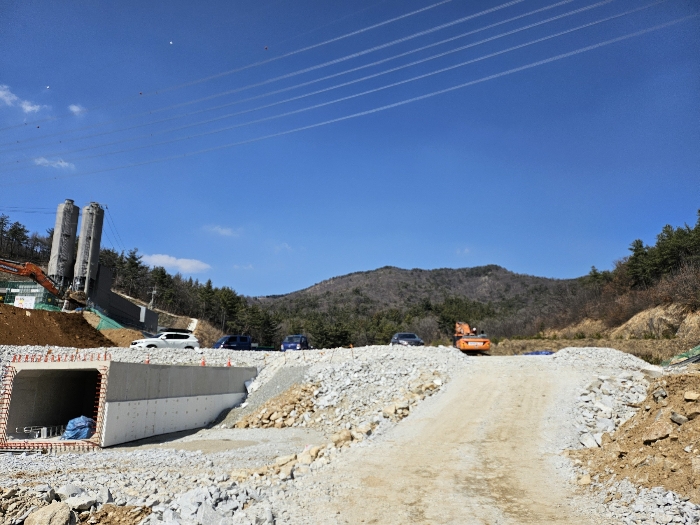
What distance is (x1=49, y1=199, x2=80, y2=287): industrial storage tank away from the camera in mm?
44406

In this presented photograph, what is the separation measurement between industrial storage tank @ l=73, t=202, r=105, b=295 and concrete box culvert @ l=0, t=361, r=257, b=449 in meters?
23.4

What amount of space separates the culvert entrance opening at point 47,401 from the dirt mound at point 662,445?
1736cm

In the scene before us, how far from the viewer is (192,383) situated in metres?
24.2

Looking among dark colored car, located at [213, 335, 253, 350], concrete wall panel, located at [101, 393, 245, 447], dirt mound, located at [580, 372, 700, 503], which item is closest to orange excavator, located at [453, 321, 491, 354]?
concrete wall panel, located at [101, 393, 245, 447]

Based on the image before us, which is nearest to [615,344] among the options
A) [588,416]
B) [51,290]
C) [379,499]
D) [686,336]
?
[686,336]

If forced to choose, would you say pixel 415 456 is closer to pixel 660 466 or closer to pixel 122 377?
pixel 660 466

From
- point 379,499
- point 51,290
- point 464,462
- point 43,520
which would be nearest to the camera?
point 43,520

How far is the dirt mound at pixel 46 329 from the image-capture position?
31.1 m

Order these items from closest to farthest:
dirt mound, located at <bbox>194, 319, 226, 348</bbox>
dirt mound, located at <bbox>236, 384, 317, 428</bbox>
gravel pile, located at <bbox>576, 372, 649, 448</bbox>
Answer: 1. gravel pile, located at <bbox>576, 372, 649, 448</bbox>
2. dirt mound, located at <bbox>236, 384, 317, 428</bbox>
3. dirt mound, located at <bbox>194, 319, 226, 348</bbox>

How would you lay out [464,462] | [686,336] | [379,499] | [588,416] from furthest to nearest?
[686,336] < [588,416] < [464,462] < [379,499]

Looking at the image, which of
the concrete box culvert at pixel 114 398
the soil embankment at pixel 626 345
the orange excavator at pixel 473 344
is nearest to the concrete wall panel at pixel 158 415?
the concrete box culvert at pixel 114 398

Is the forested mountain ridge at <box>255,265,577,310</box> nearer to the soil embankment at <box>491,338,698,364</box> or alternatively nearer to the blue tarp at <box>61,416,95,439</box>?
the soil embankment at <box>491,338,698,364</box>

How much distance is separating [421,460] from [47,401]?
18.6 metres

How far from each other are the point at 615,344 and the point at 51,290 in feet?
157
